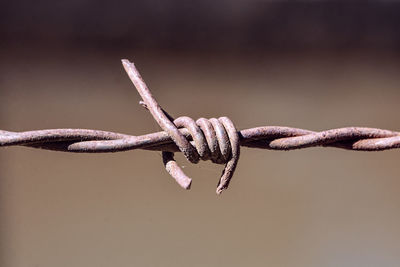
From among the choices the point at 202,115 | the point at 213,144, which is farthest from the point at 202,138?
the point at 202,115

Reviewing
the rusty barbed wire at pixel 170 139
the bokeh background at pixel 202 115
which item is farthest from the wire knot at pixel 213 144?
the bokeh background at pixel 202 115

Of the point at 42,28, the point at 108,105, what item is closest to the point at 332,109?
the point at 108,105

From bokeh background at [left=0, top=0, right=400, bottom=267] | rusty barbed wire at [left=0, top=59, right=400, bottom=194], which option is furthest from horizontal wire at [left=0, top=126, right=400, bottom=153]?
bokeh background at [left=0, top=0, right=400, bottom=267]

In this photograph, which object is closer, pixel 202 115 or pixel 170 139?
pixel 170 139

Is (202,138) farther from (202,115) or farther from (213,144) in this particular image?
(202,115)

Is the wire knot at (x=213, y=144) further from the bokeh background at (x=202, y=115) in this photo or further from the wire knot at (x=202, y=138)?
the bokeh background at (x=202, y=115)

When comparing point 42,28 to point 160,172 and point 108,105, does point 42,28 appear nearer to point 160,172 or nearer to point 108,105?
point 108,105

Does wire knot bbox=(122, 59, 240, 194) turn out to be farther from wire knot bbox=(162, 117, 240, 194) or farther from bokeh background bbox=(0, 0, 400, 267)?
bokeh background bbox=(0, 0, 400, 267)

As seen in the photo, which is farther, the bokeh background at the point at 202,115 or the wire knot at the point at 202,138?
the bokeh background at the point at 202,115
